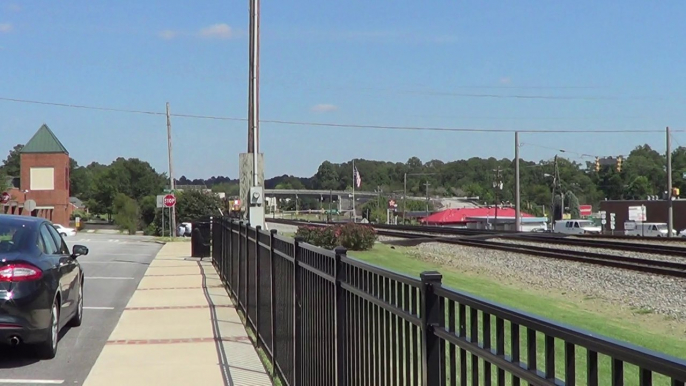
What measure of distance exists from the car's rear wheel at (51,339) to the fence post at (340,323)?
16.8 ft

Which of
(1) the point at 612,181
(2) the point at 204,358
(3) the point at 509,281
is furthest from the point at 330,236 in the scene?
(1) the point at 612,181

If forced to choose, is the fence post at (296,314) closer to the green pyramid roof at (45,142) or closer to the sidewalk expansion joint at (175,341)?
the sidewalk expansion joint at (175,341)

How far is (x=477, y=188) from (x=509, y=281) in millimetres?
150402

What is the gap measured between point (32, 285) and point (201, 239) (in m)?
18.3

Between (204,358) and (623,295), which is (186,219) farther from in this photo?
(204,358)

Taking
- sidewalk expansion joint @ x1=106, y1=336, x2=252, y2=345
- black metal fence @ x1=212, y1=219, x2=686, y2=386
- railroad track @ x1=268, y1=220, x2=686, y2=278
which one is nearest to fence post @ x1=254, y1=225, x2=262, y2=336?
black metal fence @ x1=212, y1=219, x2=686, y2=386

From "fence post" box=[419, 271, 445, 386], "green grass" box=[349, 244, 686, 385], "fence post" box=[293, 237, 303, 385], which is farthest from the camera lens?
"green grass" box=[349, 244, 686, 385]

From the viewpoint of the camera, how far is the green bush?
31.8 m

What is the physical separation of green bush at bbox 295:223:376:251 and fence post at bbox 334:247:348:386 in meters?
25.9

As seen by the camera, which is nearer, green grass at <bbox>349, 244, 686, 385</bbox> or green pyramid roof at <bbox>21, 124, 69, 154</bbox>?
green grass at <bbox>349, 244, 686, 385</bbox>

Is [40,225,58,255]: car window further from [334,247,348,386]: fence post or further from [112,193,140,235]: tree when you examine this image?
[112,193,140,235]: tree

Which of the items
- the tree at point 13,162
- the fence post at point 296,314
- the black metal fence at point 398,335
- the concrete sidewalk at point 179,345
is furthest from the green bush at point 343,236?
the tree at point 13,162

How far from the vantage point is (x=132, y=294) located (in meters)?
17.2

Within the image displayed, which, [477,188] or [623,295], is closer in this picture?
[623,295]
